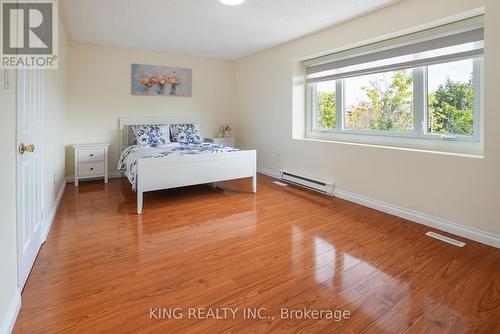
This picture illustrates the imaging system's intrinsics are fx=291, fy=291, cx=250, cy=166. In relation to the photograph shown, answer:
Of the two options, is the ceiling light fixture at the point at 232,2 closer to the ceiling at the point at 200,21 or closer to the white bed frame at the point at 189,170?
the ceiling at the point at 200,21

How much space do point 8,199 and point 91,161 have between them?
125 inches

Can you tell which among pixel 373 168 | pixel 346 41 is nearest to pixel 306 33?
pixel 346 41

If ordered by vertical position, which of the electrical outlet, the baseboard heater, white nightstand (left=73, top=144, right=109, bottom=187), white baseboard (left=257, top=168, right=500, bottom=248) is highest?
the electrical outlet

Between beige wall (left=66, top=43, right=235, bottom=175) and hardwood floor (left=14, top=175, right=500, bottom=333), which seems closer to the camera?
hardwood floor (left=14, top=175, right=500, bottom=333)

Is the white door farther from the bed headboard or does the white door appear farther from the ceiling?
the bed headboard

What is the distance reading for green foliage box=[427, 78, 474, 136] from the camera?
2646 millimetres

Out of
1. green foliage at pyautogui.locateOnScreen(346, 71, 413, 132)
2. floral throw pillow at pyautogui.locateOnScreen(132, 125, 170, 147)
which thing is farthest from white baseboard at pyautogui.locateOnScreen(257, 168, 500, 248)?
floral throw pillow at pyautogui.locateOnScreen(132, 125, 170, 147)

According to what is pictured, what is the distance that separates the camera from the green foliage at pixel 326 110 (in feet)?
13.5

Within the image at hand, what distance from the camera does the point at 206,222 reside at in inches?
112

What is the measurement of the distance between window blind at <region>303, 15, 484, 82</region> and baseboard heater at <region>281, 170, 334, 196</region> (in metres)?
1.42

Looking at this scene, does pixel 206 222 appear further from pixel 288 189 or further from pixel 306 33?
pixel 306 33

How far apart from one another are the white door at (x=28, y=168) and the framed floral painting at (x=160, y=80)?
105 inches

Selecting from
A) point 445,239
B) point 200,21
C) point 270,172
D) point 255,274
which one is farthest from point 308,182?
point 200,21

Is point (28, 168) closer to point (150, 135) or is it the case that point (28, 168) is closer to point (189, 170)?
point (189, 170)
